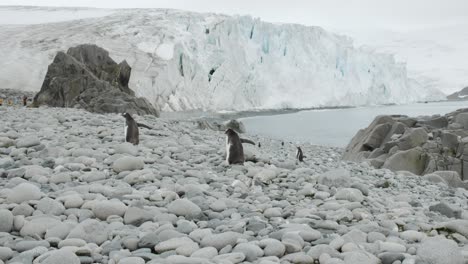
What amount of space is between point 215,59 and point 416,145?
2916cm

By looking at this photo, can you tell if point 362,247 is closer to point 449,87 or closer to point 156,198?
point 156,198

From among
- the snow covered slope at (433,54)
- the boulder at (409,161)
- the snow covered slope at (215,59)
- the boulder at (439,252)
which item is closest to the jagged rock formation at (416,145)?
the boulder at (409,161)

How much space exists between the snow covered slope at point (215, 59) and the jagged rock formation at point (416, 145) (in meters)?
23.7

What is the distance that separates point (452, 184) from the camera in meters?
8.77

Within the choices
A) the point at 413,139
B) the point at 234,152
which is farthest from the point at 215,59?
the point at 234,152

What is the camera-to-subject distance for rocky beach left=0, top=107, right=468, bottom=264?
2.46 m

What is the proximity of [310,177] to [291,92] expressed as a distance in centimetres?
4133

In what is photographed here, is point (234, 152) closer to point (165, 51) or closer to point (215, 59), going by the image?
point (165, 51)

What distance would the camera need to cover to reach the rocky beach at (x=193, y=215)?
2.46m

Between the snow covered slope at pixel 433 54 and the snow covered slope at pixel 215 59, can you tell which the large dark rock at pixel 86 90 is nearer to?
the snow covered slope at pixel 215 59

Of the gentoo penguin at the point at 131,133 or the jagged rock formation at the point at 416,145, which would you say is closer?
the gentoo penguin at the point at 131,133

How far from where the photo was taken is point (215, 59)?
3888cm

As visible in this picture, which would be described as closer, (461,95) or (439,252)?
(439,252)

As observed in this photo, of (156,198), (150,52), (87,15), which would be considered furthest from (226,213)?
(87,15)
